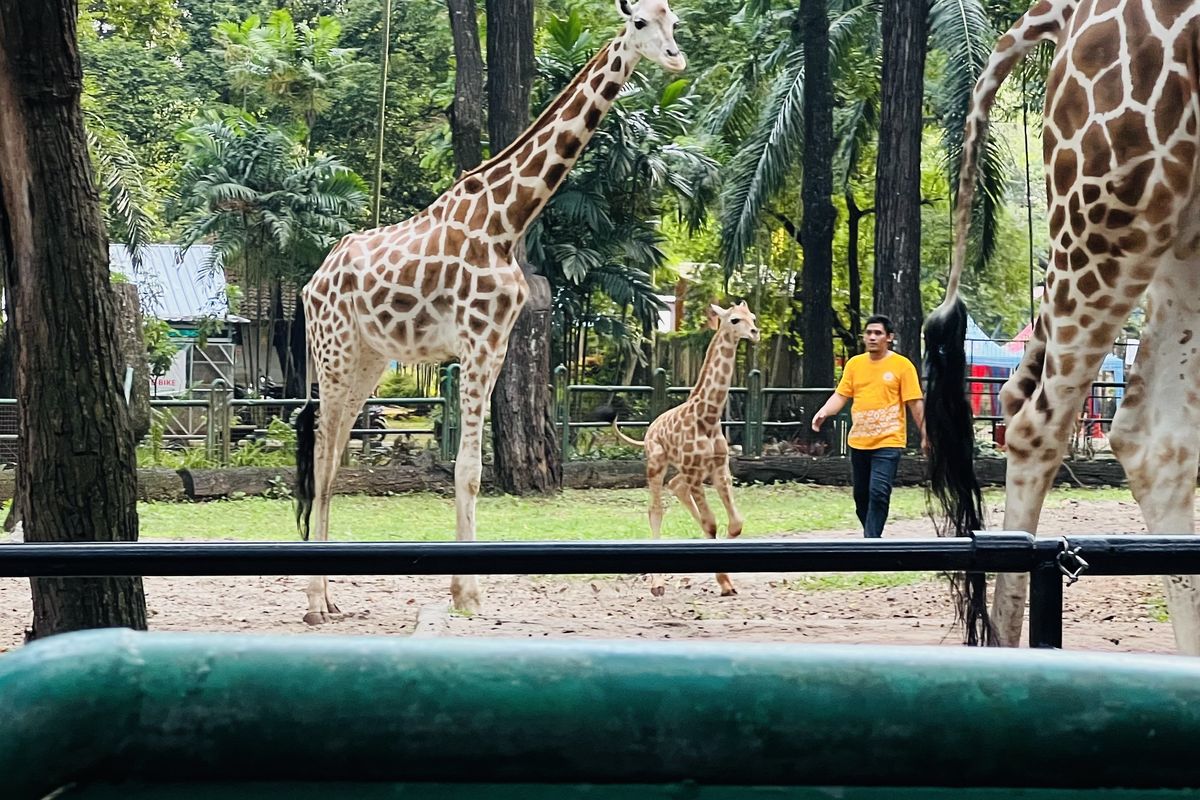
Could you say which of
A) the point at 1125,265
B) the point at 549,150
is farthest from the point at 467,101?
the point at 1125,265

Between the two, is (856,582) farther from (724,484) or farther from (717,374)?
(717,374)

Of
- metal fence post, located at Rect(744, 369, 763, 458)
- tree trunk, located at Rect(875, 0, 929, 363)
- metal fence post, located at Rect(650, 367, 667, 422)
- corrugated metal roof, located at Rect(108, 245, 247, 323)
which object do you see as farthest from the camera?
corrugated metal roof, located at Rect(108, 245, 247, 323)

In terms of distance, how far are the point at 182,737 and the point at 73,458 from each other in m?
4.54

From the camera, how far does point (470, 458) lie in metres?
8.38

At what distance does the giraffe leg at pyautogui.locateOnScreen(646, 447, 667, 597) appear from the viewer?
915 cm

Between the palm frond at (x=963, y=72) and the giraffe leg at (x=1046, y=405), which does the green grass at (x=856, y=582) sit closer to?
the giraffe leg at (x=1046, y=405)

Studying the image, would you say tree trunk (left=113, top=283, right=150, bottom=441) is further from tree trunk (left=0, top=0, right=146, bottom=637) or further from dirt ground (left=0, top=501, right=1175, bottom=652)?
tree trunk (left=0, top=0, right=146, bottom=637)

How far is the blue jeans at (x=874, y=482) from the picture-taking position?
951cm

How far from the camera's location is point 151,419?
1677 cm

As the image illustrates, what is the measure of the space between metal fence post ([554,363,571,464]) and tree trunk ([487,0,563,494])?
1147mm

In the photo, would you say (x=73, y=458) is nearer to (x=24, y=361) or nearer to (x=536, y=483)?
(x=24, y=361)

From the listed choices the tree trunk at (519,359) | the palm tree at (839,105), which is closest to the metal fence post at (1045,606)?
the tree trunk at (519,359)

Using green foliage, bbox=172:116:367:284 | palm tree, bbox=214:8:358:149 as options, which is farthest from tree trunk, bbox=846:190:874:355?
palm tree, bbox=214:8:358:149

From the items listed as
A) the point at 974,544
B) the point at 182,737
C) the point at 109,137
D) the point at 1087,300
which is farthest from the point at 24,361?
the point at 109,137
